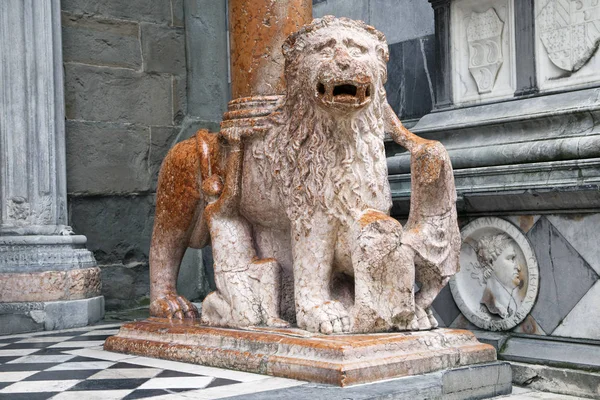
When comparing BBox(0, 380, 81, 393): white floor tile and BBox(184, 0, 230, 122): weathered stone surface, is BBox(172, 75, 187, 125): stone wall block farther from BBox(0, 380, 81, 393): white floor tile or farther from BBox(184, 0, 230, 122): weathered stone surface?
BBox(0, 380, 81, 393): white floor tile

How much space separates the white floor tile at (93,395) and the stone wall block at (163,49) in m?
3.87

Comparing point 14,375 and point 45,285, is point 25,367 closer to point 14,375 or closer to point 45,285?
point 14,375

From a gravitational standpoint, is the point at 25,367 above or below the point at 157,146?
below

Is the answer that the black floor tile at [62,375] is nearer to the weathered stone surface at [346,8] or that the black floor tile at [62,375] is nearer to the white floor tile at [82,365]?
the white floor tile at [82,365]

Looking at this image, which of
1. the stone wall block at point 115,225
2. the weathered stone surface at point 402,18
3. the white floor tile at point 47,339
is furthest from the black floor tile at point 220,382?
the stone wall block at point 115,225

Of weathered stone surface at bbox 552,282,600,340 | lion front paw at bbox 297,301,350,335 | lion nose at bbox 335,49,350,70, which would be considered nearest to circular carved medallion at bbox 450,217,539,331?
weathered stone surface at bbox 552,282,600,340

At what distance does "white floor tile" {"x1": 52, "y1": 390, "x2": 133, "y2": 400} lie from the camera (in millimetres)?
3244

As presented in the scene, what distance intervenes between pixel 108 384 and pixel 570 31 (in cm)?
278

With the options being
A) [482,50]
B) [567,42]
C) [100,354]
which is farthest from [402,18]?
[100,354]

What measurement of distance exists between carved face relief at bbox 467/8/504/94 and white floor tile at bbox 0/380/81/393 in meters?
2.68

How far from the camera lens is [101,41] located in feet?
21.5

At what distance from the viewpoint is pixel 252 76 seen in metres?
4.39

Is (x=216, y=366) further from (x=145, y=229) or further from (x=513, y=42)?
(x=145, y=229)

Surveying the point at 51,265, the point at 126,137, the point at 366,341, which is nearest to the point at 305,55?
the point at 366,341
